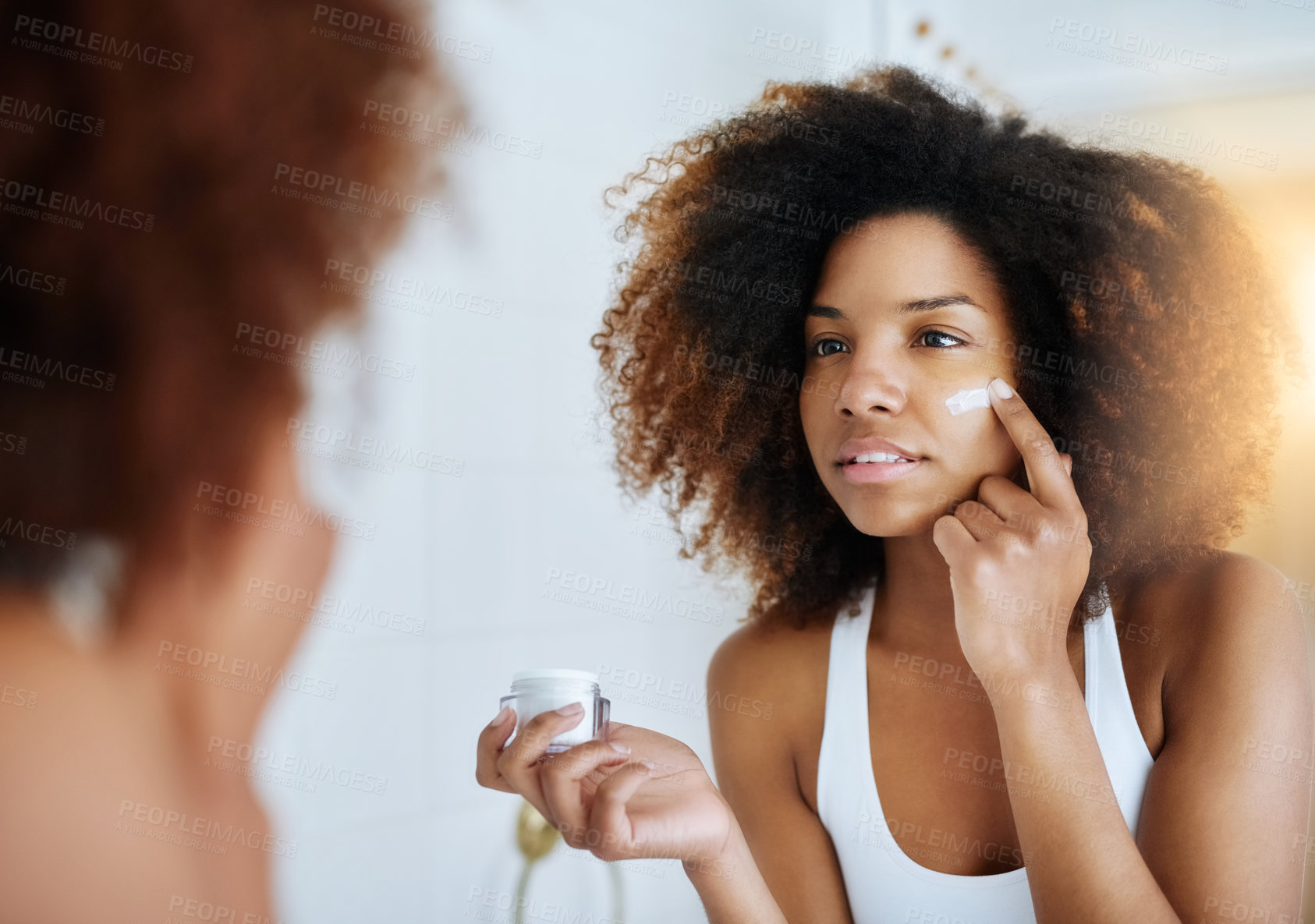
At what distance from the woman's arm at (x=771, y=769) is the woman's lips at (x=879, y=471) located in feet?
0.83

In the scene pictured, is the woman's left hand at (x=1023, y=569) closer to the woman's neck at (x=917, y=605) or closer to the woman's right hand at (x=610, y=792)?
the woman's neck at (x=917, y=605)

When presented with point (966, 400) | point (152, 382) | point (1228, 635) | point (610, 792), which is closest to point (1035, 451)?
point (966, 400)

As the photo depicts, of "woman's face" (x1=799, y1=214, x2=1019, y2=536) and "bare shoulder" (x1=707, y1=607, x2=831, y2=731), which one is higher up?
"woman's face" (x1=799, y1=214, x2=1019, y2=536)

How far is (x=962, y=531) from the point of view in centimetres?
90

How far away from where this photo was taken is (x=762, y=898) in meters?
0.88

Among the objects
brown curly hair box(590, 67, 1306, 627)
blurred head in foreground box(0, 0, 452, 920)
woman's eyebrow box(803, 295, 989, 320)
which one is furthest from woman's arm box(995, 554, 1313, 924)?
blurred head in foreground box(0, 0, 452, 920)

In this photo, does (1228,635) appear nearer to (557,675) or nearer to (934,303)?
(934,303)

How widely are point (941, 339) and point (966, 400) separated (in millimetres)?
63

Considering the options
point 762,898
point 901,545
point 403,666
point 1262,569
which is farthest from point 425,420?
point 1262,569

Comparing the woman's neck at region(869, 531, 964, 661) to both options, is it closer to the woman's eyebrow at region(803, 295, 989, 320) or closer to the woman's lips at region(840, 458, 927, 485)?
the woman's lips at region(840, 458, 927, 485)

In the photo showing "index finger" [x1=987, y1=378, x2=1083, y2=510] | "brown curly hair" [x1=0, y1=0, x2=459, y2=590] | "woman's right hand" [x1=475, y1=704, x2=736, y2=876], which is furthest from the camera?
"index finger" [x1=987, y1=378, x2=1083, y2=510]

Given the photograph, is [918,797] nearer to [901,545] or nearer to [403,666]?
[901,545]

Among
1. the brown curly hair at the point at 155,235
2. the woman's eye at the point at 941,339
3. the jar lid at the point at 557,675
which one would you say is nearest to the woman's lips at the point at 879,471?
the woman's eye at the point at 941,339

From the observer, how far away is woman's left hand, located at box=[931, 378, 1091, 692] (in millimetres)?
858
